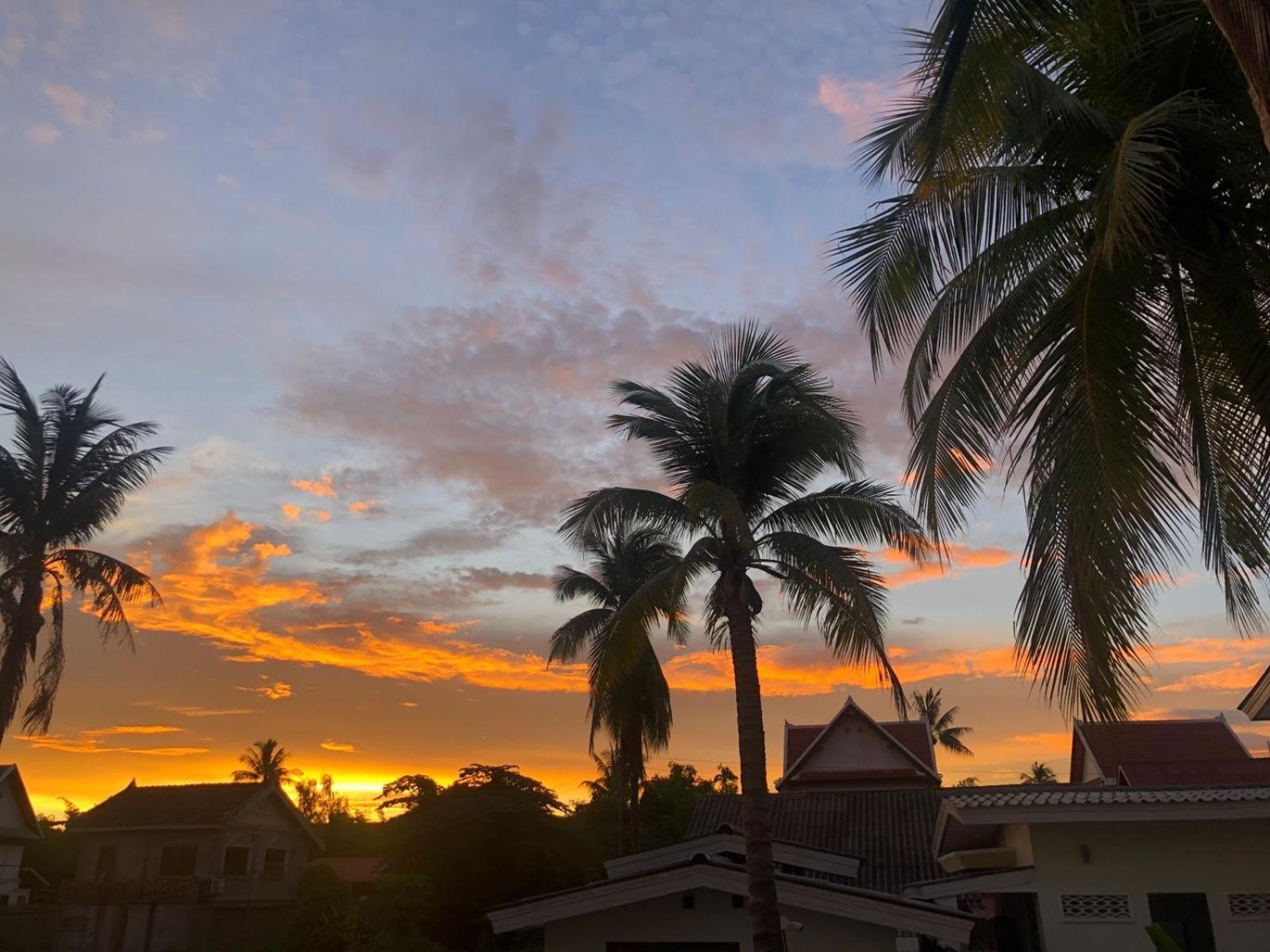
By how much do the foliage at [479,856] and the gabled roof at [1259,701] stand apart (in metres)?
25.5

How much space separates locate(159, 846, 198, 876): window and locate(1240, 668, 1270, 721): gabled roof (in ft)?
120

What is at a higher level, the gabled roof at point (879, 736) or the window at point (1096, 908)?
the gabled roof at point (879, 736)

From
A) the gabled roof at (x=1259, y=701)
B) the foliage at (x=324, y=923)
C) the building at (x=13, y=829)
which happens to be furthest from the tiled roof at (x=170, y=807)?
the gabled roof at (x=1259, y=701)

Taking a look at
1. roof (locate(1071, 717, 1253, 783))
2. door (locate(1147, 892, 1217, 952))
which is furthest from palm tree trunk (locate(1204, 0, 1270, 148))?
roof (locate(1071, 717, 1253, 783))

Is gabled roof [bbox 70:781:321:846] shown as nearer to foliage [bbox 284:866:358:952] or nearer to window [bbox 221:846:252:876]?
window [bbox 221:846:252:876]

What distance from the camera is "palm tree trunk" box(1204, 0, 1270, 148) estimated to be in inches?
147

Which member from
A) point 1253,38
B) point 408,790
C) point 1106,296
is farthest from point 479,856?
point 1253,38

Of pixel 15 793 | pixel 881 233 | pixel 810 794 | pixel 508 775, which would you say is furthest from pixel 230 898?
pixel 881 233

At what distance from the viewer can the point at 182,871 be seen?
36.3 meters

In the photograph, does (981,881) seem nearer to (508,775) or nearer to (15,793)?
(508,775)

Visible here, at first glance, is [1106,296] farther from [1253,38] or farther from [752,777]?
[752,777]

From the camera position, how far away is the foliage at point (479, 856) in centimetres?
3291

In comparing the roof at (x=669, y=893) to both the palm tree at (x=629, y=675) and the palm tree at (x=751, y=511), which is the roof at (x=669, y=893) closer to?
the palm tree at (x=751, y=511)

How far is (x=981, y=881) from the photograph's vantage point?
14453 millimetres
